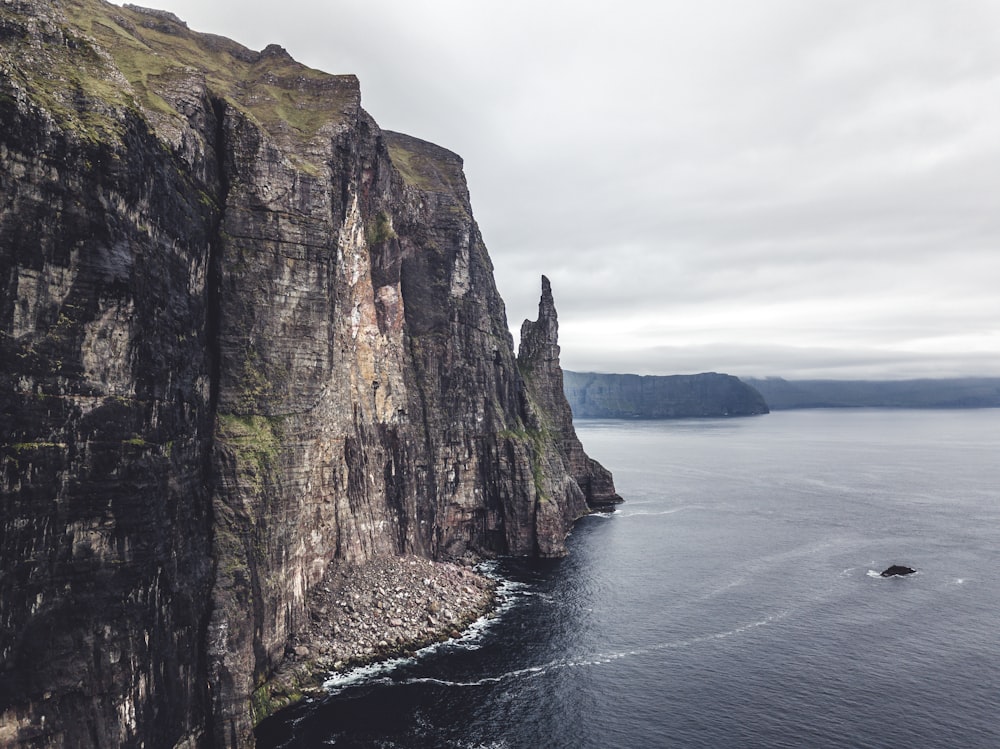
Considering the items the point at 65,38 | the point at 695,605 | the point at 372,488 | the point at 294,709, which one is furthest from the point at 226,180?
the point at 695,605

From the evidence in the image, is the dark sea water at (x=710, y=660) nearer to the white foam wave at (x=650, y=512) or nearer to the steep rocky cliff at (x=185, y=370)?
the steep rocky cliff at (x=185, y=370)

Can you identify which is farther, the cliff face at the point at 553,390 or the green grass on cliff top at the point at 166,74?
the cliff face at the point at 553,390

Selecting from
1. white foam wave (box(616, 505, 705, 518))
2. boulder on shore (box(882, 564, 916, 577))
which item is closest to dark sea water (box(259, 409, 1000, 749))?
boulder on shore (box(882, 564, 916, 577))

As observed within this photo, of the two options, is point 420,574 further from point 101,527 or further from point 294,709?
point 101,527

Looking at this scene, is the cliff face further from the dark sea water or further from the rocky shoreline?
the rocky shoreline

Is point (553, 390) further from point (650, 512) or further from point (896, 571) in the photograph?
point (896, 571)

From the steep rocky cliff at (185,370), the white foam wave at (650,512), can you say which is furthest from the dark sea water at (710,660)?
the white foam wave at (650,512)
